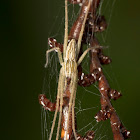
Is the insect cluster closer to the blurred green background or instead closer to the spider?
the spider

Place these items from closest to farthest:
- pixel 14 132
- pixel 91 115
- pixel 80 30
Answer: pixel 80 30 → pixel 91 115 → pixel 14 132

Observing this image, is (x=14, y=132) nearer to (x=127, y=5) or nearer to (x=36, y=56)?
(x=36, y=56)

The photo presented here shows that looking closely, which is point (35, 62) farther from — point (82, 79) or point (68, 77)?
point (82, 79)

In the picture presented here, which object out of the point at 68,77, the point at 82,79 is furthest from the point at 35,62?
the point at 82,79

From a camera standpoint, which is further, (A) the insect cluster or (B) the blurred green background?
(B) the blurred green background

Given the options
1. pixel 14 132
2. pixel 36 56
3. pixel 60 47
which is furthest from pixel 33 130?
pixel 60 47

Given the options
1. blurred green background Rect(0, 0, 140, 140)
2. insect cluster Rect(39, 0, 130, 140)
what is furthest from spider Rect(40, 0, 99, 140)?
blurred green background Rect(0, 0, 140, 140)

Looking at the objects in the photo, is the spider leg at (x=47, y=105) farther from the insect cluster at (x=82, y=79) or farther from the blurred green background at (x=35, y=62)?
the blurred green background at (x=35, y=62)
